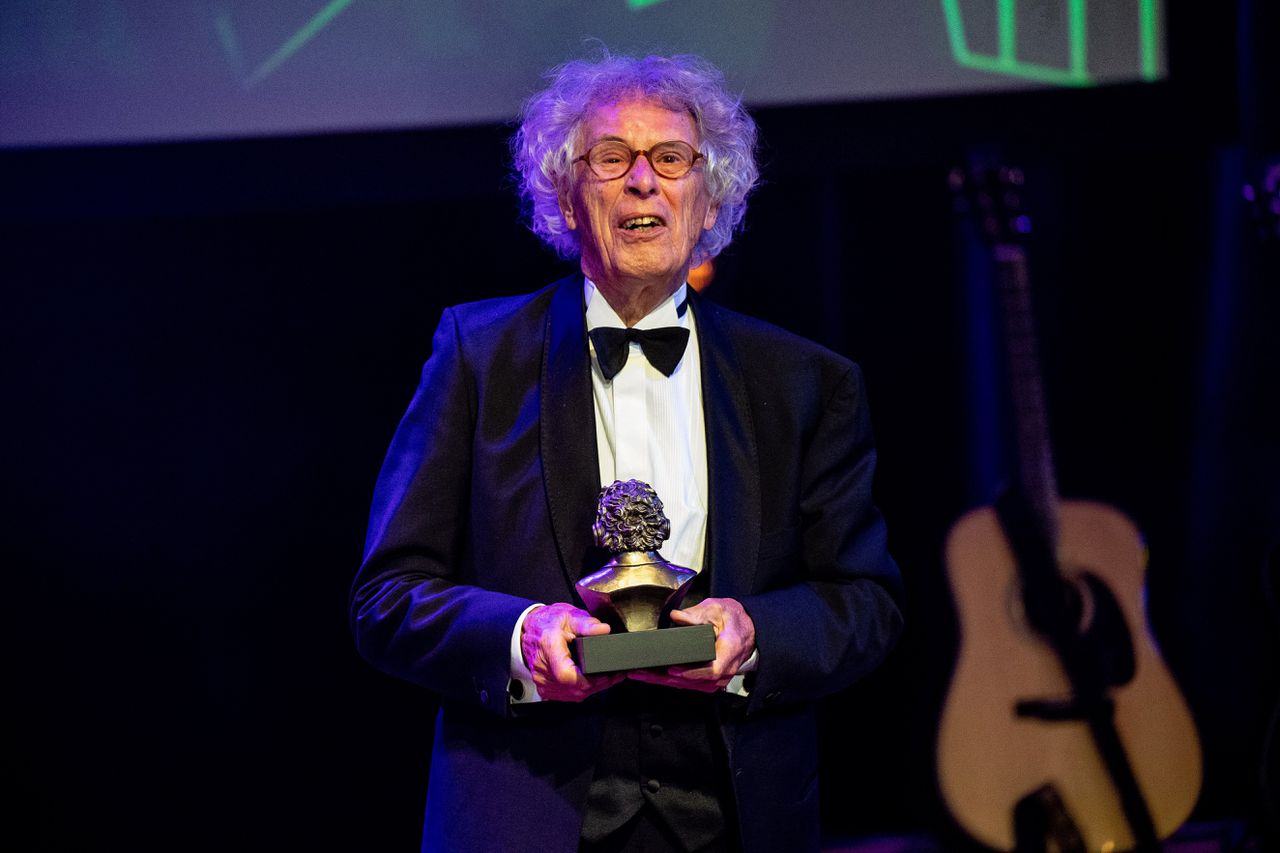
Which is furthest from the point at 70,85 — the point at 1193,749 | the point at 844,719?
the point at 1193,749

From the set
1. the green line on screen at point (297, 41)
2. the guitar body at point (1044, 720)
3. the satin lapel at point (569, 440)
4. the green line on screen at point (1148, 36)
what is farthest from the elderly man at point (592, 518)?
the green line on screen at point (1148, 36)

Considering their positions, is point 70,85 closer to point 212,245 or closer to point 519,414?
point 212,245

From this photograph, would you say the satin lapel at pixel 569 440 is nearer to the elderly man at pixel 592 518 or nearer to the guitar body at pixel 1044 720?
the elderly man at pixel 592 518

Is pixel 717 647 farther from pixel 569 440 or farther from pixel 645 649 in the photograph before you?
pixel 569 440

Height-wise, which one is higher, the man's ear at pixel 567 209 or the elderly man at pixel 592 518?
the man's ear at pixel 567 209

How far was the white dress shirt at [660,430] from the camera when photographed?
1.83 m

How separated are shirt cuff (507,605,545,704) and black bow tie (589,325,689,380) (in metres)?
0.43

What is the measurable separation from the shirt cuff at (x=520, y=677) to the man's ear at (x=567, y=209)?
0.70m

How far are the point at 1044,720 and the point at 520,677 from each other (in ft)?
5.42

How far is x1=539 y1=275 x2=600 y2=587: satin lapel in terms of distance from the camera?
5.76 ft

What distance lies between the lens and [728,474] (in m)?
1.82

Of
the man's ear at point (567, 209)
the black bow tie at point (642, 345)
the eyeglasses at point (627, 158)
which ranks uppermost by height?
the eyeglasses at point (627, 158)

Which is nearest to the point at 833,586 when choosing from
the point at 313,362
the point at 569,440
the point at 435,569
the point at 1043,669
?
the point at 569,440

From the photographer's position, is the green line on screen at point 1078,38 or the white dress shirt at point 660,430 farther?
the green line on screen at point 1078,38
